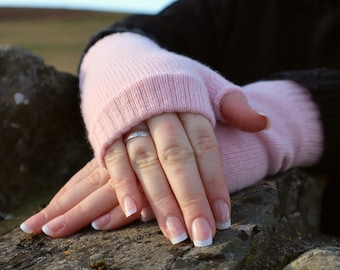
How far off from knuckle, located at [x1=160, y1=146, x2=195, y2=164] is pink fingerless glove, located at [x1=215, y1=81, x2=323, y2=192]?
19 centimetres

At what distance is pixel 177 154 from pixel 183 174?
0.18ft

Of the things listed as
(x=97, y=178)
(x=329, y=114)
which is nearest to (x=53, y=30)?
(x=329, y=114)

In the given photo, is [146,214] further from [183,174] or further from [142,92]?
[142,92]

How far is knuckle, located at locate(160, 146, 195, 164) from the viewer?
1.18m

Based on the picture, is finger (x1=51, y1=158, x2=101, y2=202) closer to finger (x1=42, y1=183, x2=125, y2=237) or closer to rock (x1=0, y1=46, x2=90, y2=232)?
finger (x1=42, y1=183, x2=125, y2=237)

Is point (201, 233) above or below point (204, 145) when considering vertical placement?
below

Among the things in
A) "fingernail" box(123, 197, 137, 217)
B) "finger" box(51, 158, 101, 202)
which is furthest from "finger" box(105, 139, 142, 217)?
"finger" box(51, 158, 101, 202)

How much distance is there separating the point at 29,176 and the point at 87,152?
23cm

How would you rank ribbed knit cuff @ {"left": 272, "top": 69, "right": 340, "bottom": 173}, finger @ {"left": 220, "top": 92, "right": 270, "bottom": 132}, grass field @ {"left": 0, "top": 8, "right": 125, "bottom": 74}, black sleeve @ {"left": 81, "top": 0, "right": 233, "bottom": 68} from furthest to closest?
grass field @ {"left": 0, "top": 8, "right": 125, "bottom": 74} < black sleeve @ {"left": 81, "top": 0, "right": 233, "bottom": 68} < ribbed knit cuff @ {"left": 272, "top": 69, "right": 340, "bottom": 173} < finger @ {"left": 220, "top": 92, "right": 270, "bottom": 132}

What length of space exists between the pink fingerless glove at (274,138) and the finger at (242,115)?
0.23 feet

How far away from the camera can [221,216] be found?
3.69 ft

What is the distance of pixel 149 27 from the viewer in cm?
210

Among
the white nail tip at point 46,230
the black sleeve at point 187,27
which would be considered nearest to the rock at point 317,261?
the white nail tip at point 46,230

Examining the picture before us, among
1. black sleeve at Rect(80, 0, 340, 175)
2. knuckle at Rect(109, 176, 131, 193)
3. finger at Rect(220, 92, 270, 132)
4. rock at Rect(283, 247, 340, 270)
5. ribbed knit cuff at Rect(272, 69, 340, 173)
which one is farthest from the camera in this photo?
black sleeve at Rect(80, 0, 340, 175)
